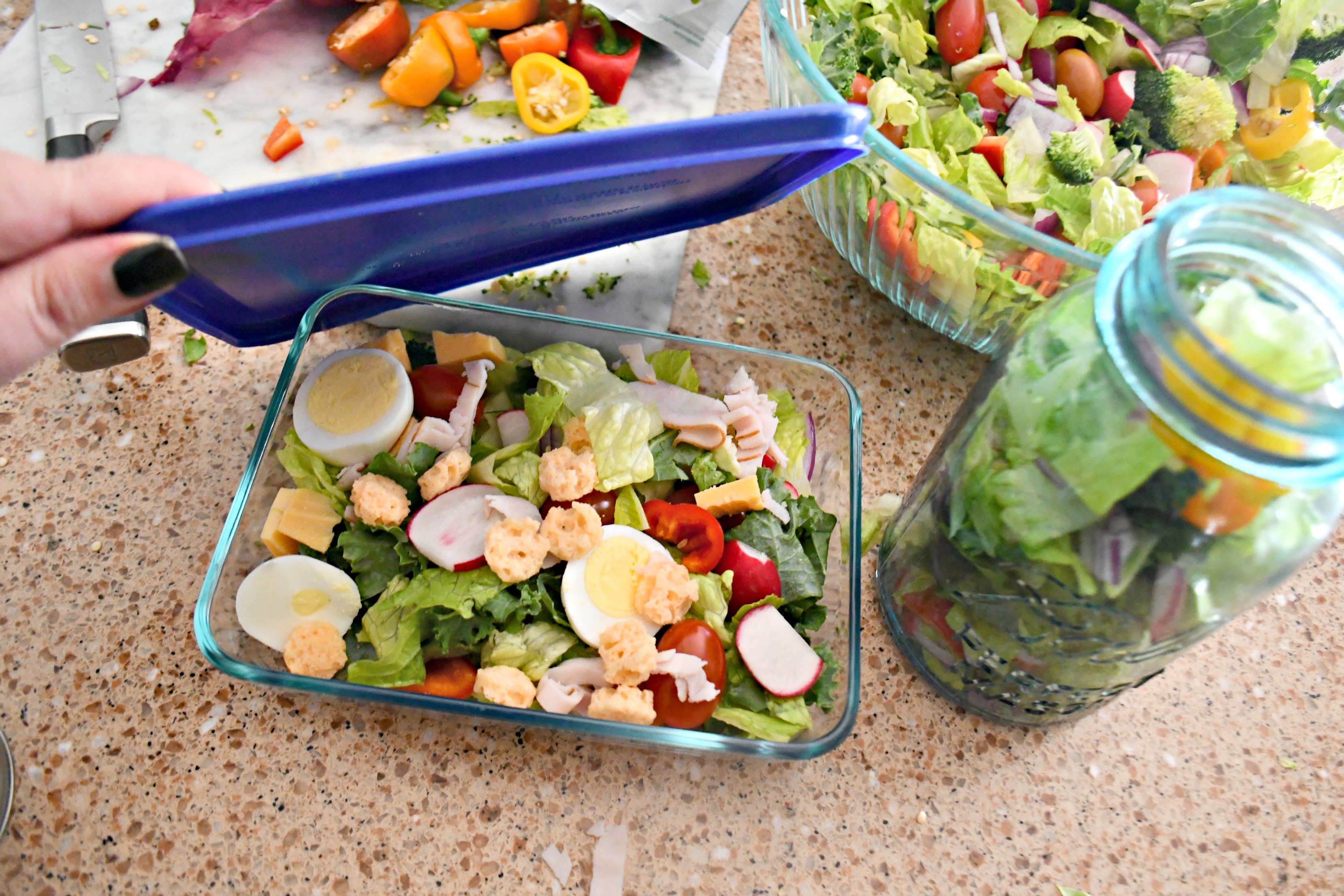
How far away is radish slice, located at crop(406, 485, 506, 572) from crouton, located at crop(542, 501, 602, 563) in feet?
0.22

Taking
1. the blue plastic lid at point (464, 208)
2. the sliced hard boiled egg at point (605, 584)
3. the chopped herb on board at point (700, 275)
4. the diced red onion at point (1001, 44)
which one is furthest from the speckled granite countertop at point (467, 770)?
the diced red onion at point (1001, 44)

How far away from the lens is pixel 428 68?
4.04 feet

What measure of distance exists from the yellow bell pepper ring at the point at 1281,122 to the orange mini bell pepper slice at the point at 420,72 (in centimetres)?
112

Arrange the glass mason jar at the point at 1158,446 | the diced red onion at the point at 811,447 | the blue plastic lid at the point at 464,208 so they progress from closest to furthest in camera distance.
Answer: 1. the glass mason jar at the point at 1158,446
2. the blue plastic lid at the point at 464,208
3. the diced red onion at the point at 811,447

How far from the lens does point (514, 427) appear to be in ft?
3.23

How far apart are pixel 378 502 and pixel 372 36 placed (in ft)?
2.49

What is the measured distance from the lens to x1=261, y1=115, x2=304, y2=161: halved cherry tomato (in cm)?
120

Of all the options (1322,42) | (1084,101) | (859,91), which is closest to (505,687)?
(859,91)

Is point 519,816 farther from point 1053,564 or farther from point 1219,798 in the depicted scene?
point 1219,798

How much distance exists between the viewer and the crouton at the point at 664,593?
85 cm

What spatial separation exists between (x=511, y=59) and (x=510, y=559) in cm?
84

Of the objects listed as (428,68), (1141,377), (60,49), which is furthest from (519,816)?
(60,49)

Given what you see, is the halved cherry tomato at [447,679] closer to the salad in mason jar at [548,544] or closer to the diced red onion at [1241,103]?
the salad in mason jar at [548,544]

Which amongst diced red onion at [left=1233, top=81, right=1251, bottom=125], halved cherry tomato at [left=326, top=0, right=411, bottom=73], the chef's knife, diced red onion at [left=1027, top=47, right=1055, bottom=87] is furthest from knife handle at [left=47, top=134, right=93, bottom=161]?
diced red onion at [left=1233, top=81, right=1251, bottom=125]
